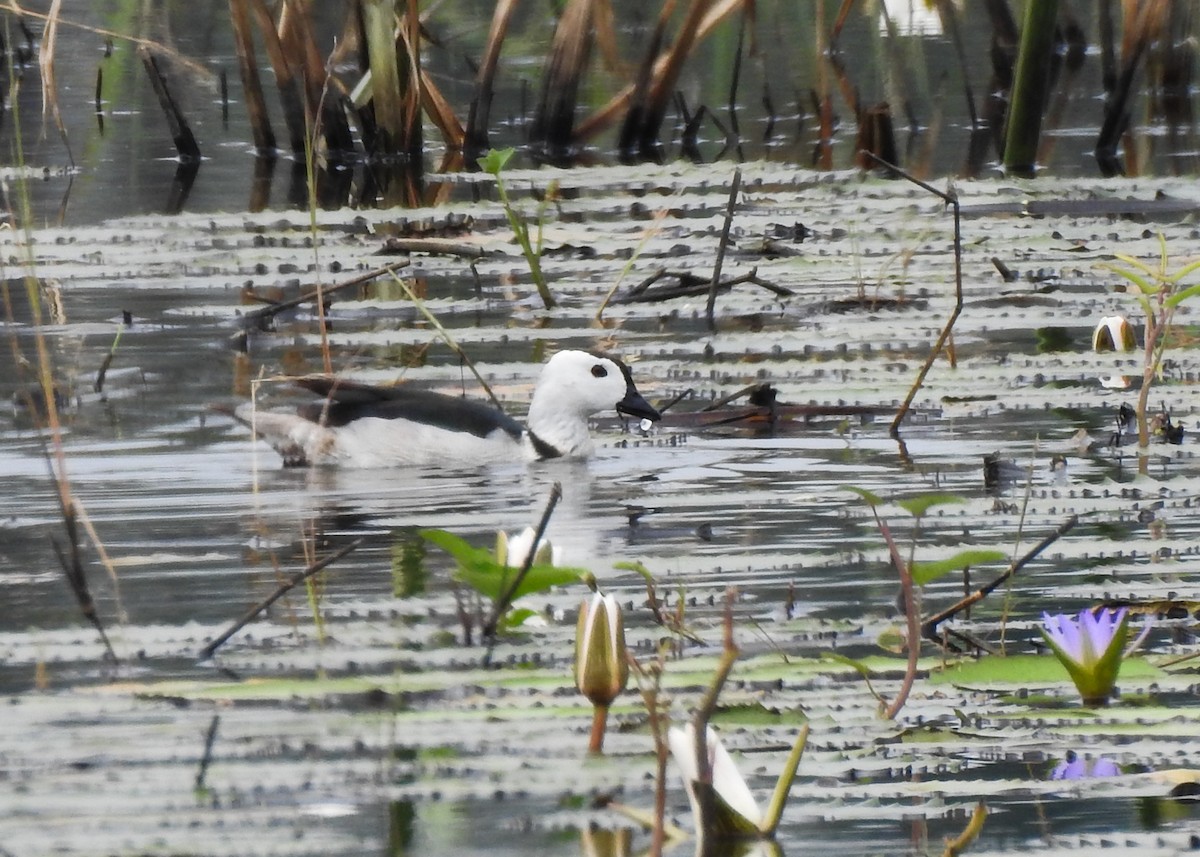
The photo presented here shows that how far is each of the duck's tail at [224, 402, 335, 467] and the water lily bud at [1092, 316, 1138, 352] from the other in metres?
2.14

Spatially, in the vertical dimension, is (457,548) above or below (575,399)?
above

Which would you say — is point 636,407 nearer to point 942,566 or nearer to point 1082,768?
point 942,566

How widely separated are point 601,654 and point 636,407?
365 centimetres

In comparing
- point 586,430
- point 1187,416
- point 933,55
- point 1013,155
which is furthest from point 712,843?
point 933,55

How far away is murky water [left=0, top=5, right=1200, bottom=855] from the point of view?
2867 mm

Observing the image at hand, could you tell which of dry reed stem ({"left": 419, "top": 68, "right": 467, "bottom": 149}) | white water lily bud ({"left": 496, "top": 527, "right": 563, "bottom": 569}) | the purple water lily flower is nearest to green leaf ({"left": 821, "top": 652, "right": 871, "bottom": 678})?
the purple water lily flower

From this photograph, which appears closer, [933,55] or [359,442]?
[359,442]

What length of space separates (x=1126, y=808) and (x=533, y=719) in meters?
0.77

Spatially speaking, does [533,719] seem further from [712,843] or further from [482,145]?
[482,145]

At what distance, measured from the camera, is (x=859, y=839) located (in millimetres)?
2723

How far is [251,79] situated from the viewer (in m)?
11.4

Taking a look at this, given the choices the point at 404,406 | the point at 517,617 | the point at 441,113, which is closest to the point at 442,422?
the point at 404,406

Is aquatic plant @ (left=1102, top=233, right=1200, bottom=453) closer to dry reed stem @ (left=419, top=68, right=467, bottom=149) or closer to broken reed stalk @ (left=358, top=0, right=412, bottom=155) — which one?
broken reed stalk @ (left=358, top=0, right=412, bottom=155)

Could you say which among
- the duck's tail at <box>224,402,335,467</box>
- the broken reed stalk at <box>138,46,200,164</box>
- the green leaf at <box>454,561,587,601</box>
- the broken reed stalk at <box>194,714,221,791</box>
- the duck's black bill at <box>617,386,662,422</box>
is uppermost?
the broken reed stalk at <box>138,46,200,164</box>
